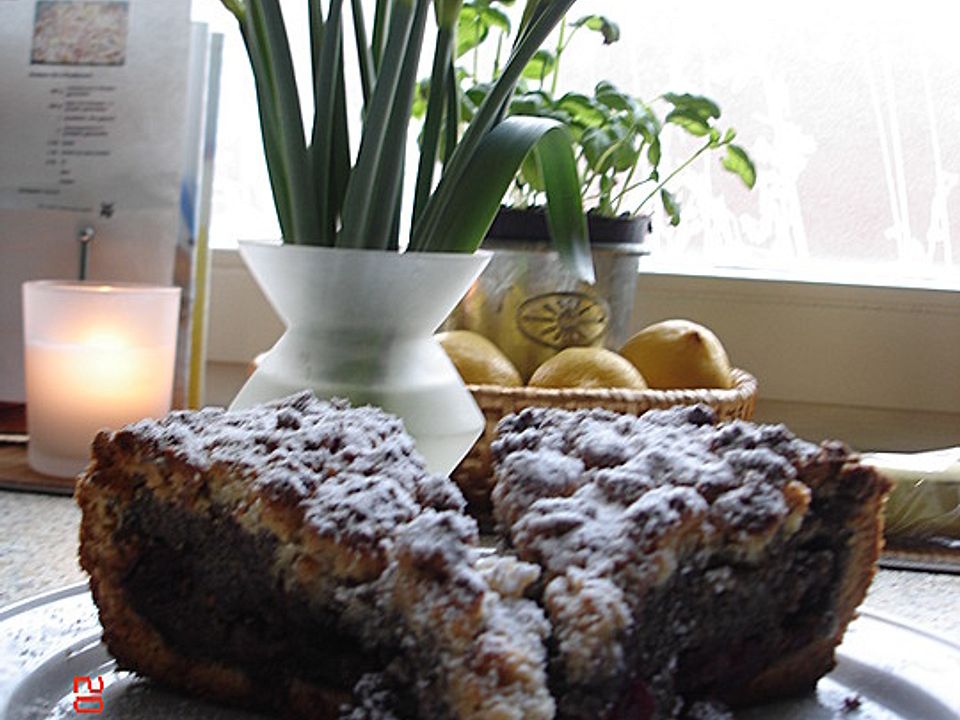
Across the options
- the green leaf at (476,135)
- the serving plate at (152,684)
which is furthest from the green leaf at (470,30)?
Result: the serving plate at (152,684)

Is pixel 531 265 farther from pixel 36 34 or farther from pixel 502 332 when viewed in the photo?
pixel 36 34

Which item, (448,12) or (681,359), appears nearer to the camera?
(448,12)

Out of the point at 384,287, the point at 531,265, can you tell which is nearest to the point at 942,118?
the point at 531,265

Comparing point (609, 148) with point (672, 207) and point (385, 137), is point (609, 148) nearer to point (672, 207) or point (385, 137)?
point (672, 207)

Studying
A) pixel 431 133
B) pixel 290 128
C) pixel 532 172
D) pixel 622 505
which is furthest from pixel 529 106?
pixel 622 505

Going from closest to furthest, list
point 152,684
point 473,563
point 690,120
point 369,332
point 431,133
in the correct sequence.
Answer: point 473,563 < point 152,684 < point 369,332 < point 431,133 < point 690,120

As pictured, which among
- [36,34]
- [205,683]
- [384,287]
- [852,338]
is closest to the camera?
[205,683]
